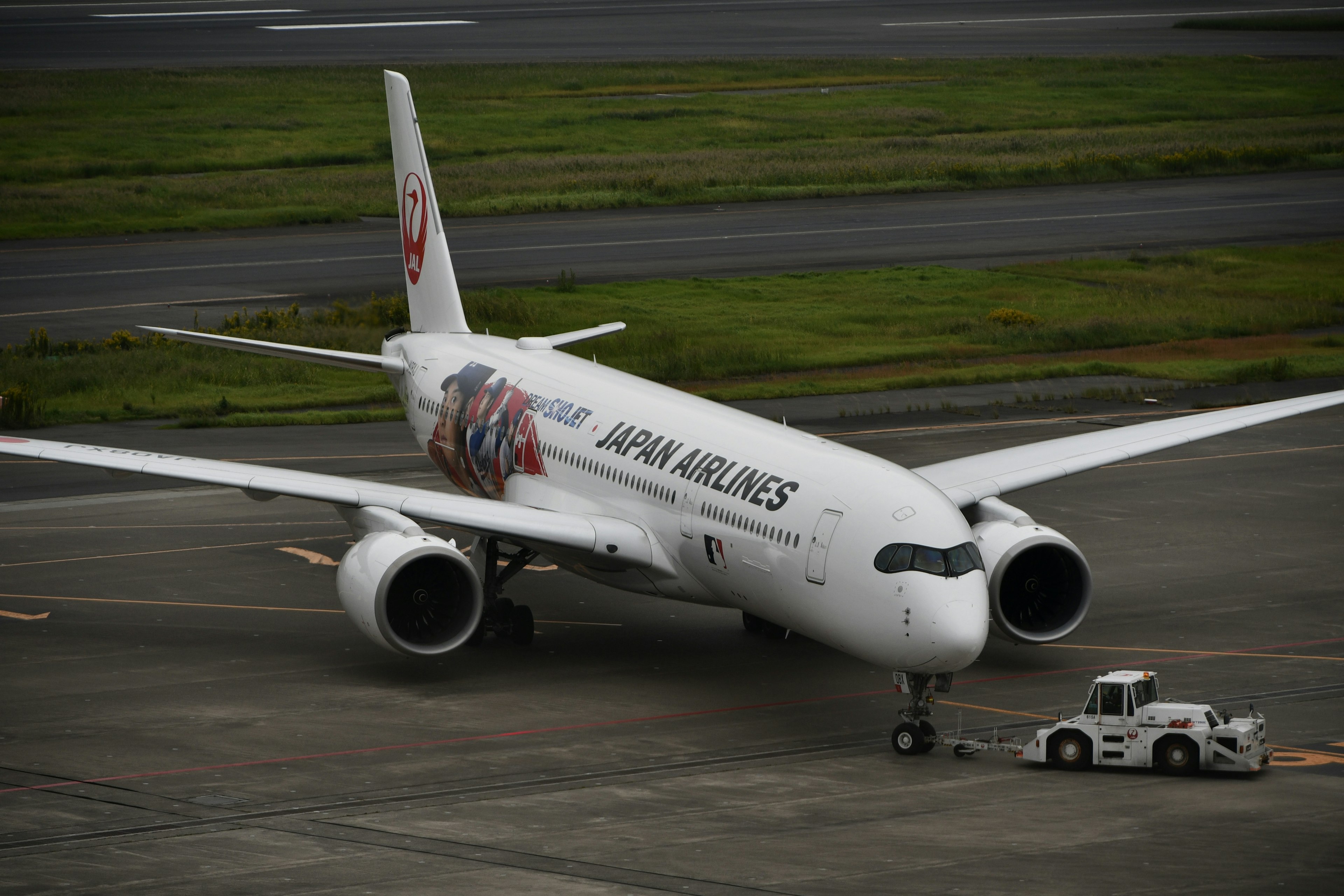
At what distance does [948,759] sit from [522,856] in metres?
7.57

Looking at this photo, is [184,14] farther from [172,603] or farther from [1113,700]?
[1113,700]

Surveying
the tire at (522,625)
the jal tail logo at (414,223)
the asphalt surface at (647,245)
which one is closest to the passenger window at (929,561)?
the tire at (522,625)

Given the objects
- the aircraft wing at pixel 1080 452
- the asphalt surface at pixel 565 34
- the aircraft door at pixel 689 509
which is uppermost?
the asphalt surface at pixel 565 34

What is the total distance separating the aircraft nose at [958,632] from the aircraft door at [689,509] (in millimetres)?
6058

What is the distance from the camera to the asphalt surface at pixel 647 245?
7669 cm

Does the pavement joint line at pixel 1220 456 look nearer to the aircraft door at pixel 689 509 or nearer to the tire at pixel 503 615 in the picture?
the tire at pixel 503 615

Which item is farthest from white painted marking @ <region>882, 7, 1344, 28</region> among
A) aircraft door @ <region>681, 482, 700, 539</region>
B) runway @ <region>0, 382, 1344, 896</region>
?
aircraft door @ <region>681, 482, 700, 539</region>

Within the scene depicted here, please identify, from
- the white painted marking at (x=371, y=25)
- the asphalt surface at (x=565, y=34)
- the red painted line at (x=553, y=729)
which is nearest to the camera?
the red painted line at (x=553, y=729)

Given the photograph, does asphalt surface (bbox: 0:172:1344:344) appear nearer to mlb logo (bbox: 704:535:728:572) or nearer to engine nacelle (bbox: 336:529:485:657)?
engine nacelle (bbox: 336:529:485:657)

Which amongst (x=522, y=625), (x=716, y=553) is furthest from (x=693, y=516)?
(x=522, y=625)

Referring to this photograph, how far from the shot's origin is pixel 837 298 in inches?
3044

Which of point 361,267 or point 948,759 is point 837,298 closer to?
point 361,267

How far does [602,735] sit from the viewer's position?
95.8 ft

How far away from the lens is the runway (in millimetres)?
22812
